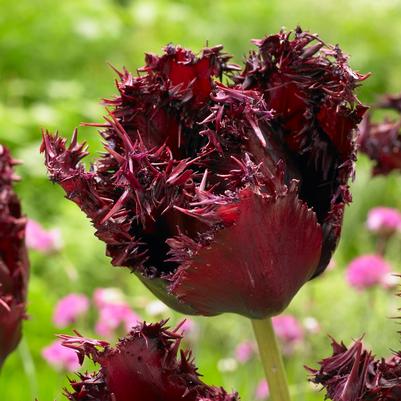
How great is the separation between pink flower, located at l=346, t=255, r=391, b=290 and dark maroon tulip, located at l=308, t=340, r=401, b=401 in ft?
3.75

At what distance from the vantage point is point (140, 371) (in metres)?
0.53

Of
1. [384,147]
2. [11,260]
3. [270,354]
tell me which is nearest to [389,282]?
[384,147]

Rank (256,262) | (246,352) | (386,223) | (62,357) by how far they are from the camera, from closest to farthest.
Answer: (256,262)
(62,357)
(246,352)
(386,223)

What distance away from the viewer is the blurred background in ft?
5.57

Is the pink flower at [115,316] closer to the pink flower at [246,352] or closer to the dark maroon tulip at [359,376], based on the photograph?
the pink flower at [246,352]

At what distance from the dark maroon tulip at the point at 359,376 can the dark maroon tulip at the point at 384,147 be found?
1.29 ft

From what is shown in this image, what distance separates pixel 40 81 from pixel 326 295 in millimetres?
2366

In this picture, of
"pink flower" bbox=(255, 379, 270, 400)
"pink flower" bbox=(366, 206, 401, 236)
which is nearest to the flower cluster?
"pink flower" bbox=(255, 379, 270, 400)

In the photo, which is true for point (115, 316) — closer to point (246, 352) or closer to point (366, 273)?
point (246, 352)

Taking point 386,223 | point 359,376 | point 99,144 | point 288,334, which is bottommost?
point 359,376

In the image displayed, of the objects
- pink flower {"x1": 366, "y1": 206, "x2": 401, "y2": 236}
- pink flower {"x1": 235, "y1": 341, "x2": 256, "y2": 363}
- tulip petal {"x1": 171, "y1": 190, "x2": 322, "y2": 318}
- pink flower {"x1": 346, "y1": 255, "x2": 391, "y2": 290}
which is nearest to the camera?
tulip petal {"x1": 171, "y1": 190, "x2": 322, "y2": 318}

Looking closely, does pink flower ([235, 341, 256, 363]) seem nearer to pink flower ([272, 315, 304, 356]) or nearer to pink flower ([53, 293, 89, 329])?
pink flower ([272, 315, 304, 356])

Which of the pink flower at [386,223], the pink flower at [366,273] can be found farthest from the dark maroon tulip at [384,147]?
the pink flower at [386,223]

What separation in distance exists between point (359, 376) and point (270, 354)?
2.6 inches
